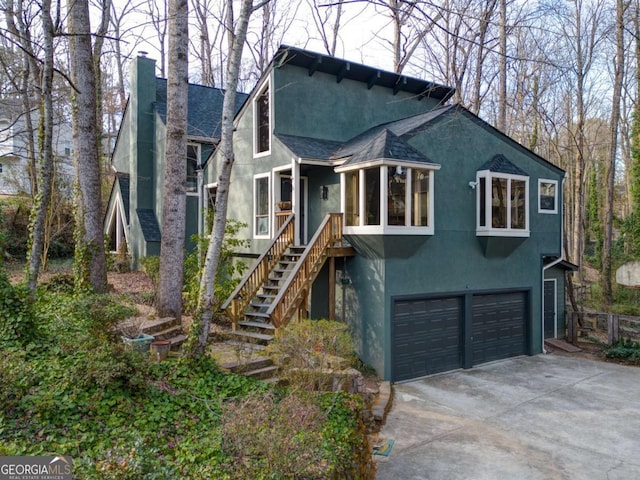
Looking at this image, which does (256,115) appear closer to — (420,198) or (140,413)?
(420,198)

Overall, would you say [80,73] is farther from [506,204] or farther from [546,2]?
[546,2]

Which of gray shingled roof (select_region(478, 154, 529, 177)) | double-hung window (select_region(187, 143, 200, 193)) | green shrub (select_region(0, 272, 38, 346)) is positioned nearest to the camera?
green shrub (select_region(0, 272, 38, 346))

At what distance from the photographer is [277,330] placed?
8.35 m

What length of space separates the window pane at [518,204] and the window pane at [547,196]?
1.43 metres

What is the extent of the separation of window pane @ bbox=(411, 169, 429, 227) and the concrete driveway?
3.65m

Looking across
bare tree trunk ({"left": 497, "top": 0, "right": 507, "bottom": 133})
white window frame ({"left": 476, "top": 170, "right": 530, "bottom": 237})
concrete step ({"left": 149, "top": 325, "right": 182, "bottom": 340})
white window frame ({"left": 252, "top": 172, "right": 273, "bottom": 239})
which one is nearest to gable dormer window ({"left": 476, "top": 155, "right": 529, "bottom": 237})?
white window frame ({"left": 476, "top": 170, "right": 530, "bottom": 237})

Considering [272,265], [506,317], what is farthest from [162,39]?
[506,317]

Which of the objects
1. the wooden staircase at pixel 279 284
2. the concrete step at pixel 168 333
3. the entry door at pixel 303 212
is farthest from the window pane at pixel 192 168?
the concrete step at pixel 168 333

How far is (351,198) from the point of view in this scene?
33.9ft

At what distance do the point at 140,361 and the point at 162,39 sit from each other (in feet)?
73.1

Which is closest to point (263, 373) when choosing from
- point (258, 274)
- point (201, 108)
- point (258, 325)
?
point (258, 325)

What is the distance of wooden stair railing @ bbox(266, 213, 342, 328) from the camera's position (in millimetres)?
8812

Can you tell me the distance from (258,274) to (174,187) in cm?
270

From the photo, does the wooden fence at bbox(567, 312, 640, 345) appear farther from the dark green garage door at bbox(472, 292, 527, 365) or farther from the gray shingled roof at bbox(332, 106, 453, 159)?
the gray shingled roof at bbox(332, 106, 453, 159)
